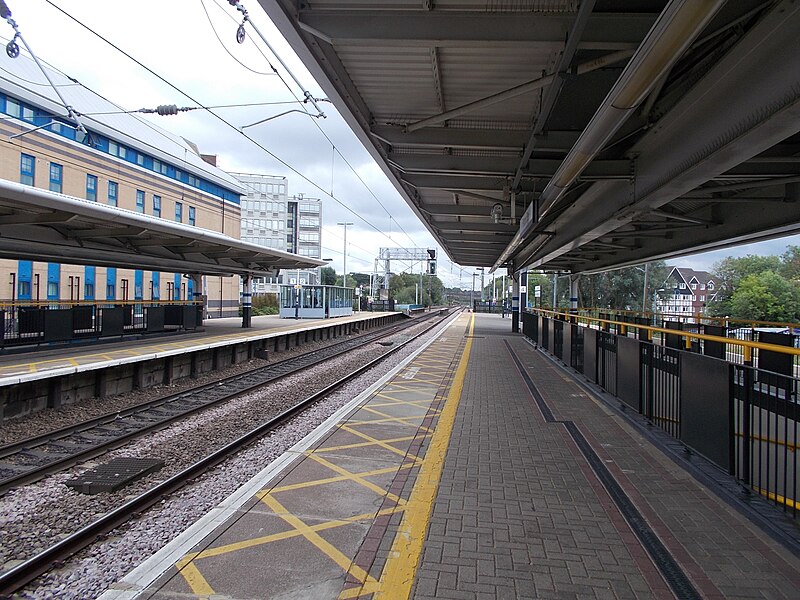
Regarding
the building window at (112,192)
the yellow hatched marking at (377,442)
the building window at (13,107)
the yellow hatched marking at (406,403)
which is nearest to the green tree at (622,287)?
the building window at (112,192)

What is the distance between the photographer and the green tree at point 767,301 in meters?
24.0

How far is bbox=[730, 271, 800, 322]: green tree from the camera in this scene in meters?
24.0

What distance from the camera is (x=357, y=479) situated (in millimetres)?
5164

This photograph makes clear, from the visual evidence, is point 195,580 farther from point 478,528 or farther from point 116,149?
point 116,149

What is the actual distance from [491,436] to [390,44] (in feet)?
16.1

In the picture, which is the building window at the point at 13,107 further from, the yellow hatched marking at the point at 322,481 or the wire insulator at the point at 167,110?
the yellow hatched marking at the point at 322,481

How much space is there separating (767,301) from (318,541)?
2795 centimetres

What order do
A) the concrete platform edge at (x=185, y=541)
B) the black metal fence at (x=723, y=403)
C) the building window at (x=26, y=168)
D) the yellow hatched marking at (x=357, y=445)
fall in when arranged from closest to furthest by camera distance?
the concrete platform edge at (x=185, y=541), the black metal fence at (x=723, y=403), the yellow hatched marking at (x=357, y=445), the building window at (x=26, y=168)

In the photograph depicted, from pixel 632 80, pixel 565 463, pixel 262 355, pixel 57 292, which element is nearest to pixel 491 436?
pixel 565 463

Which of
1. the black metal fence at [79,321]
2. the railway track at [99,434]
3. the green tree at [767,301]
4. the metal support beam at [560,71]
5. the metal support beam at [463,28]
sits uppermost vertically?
the metal support beam at [463,28]

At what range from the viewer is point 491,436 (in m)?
6.77

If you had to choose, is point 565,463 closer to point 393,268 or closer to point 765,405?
point 765,405

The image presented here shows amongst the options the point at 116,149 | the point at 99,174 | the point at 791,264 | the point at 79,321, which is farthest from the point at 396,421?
the point at 791,264

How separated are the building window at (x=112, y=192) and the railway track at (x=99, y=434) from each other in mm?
29048
